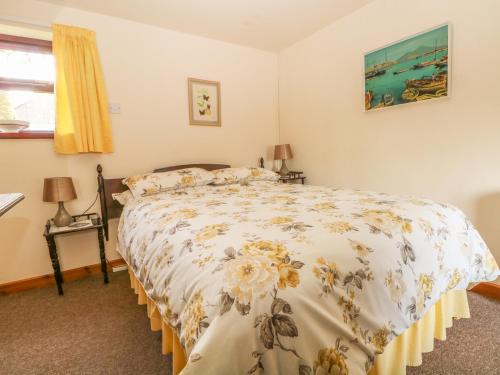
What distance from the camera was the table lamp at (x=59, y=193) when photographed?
2.16 m

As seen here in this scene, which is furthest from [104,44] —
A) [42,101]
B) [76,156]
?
[76,156]

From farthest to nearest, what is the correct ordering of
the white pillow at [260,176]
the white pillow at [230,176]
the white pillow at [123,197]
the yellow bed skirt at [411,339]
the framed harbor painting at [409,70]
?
the white pillow at [260,176], the white pillow at [230,176], the white pillow at [123,197], the framed harbor painting at [409,70], the yellow bed skirt at [411,339]

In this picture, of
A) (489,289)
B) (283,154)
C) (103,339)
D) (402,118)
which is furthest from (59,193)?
(489,289)

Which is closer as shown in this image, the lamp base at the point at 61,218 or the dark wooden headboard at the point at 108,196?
the lamp base at the point at 61,218

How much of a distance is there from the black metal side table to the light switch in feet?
3.17

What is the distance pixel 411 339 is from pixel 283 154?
236 cm

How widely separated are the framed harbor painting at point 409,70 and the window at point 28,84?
9.14 feet

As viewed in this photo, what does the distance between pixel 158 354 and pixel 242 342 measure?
38.6 inches

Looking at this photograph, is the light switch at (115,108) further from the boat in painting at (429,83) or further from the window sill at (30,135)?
the boat in painting at (429,83)

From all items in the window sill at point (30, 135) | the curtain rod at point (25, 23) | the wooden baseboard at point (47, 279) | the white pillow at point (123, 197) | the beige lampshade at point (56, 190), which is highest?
the curtain rod at point (25, 23)

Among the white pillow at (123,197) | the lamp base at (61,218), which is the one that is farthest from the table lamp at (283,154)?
the lamp base at (61,218)

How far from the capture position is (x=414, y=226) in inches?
51.3

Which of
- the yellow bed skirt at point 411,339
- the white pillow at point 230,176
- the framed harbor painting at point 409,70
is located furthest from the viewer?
the white pillow at point 230,176

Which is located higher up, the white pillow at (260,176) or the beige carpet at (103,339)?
the white pillow at (260,176)
